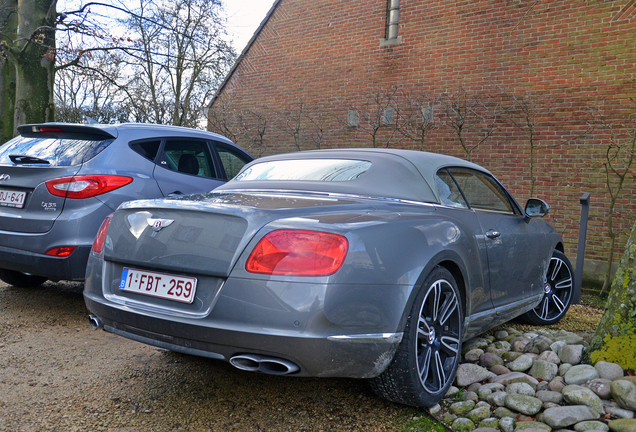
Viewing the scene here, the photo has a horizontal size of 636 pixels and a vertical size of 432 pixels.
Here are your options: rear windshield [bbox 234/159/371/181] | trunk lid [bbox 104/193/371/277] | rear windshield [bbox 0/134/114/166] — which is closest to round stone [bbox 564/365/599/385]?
trunk lid [bbox 104/193/371/277]

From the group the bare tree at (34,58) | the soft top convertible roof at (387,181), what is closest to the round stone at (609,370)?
the soft top convertible roof at (387,181)

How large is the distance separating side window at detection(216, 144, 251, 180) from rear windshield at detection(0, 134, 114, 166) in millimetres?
1379

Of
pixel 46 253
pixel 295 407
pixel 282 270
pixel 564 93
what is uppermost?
pixel 564 93

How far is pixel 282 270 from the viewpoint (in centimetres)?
223

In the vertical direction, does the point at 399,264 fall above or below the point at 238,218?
below

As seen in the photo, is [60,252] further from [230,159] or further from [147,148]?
[230,159]

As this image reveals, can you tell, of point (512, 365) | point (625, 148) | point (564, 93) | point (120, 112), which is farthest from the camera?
point (120, 112)

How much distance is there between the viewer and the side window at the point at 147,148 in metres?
4.70

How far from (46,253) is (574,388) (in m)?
3.91

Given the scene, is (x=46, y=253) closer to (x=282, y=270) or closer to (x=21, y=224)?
(x=21, y=224)

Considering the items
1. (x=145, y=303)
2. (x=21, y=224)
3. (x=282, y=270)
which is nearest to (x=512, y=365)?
(x=282, y=270)

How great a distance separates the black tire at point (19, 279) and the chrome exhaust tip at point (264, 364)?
13.6ft

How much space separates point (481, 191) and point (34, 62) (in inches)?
382

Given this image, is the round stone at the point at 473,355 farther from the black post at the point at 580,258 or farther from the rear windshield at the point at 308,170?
the black post at the point at 580,258
